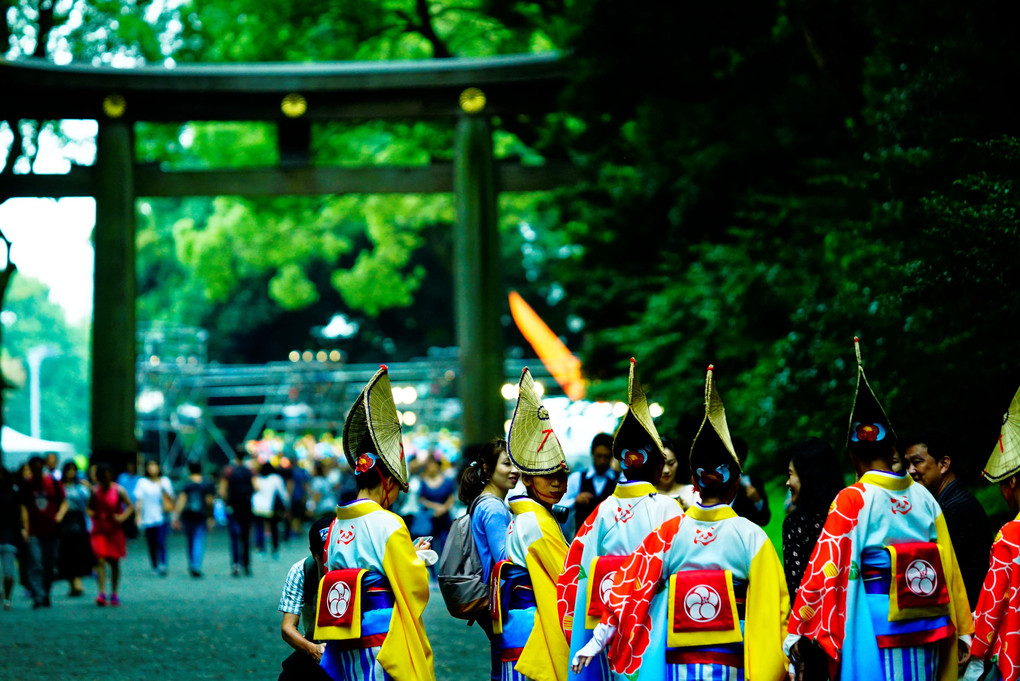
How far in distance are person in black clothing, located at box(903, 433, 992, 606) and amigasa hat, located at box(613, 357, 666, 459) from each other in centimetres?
143

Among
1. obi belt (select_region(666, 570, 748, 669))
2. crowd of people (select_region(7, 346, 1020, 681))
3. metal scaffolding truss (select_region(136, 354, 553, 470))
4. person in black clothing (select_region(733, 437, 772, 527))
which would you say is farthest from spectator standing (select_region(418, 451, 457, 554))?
metal scaffolding truss (select_region(136, 354, 553, 470))

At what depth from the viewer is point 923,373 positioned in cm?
1005

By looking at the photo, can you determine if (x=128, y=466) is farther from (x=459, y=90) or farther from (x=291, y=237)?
(x=291, y=237)

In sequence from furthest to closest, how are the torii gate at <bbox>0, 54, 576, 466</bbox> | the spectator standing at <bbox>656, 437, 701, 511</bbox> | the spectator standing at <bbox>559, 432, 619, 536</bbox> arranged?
the torii gate at <bbox>0, 54, 576, 466</bbox> < the spectator standing at <bbox>559, 432, 619, 536</bbox> < the spectator standing at <bbox>656, 437, 701, 511</bbox>

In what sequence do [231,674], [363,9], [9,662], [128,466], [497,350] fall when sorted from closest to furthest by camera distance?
[231,674]
[9,662]
[128,466]
[497,350]
[363,9]

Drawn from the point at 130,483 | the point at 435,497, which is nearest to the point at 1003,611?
the point at 435,497

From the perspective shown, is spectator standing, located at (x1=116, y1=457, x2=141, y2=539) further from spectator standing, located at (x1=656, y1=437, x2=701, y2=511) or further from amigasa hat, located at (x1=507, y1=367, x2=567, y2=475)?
amigasa hat, located at (x1=507, y1=367, x2=567, y2=475)

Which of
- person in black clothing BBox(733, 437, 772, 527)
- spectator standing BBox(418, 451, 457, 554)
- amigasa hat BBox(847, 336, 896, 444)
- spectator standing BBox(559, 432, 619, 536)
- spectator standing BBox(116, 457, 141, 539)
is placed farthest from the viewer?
spectator standing BBox(116, 457, 141, 539)

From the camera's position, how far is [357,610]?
534cm

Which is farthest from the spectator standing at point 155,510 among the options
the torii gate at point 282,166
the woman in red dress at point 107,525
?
the torii gate at point 282,166

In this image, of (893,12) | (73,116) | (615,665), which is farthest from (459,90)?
(615,665)

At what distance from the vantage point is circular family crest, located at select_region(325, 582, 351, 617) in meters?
5.37

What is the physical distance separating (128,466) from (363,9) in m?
10.8

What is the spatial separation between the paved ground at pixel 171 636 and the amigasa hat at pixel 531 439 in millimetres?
3750
